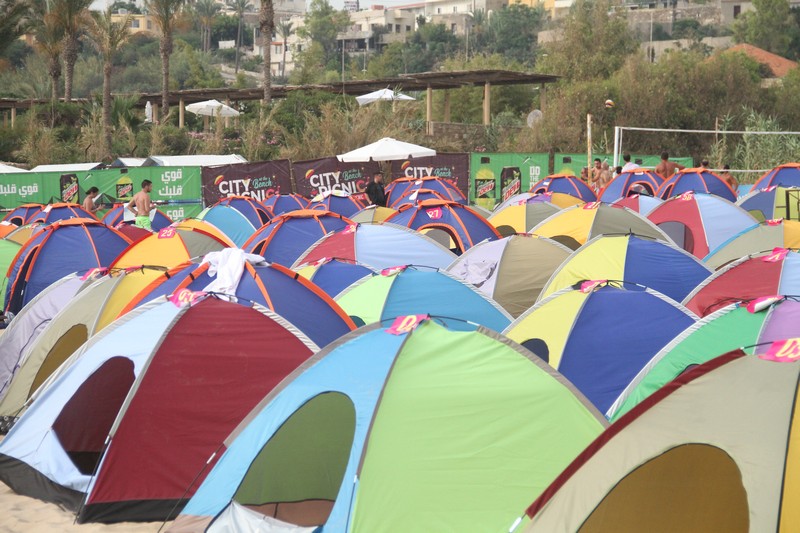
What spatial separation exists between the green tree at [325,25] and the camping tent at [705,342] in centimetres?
13742

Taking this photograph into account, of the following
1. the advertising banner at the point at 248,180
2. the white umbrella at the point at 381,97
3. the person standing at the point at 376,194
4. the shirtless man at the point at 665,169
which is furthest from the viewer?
the white umbrella at the point at 381,97

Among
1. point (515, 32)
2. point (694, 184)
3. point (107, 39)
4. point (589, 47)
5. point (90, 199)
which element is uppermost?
point (515, 32)

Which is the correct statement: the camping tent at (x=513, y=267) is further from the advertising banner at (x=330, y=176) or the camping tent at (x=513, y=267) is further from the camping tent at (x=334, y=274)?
the advertising banner at (x=330, y=176)

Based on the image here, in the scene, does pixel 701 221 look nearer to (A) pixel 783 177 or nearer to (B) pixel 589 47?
(A) pixel 783 177

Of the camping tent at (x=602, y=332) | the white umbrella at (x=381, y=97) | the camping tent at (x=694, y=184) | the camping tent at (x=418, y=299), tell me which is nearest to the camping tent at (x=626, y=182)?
the camping tent at (x=694, y=184)

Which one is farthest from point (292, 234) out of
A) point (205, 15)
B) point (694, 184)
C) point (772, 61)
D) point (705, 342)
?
point (205, 15)

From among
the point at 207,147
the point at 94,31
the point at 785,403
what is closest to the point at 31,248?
the point at 785,403

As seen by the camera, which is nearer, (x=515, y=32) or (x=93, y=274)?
(x=93, y=274)

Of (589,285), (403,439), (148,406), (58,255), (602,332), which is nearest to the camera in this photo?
(403,439)

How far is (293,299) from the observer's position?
8.84 meters

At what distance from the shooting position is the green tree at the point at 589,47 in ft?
180

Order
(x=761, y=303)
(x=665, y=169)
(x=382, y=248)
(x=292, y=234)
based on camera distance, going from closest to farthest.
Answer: (x=761, y=303)
(x=382, y=248)
(x=292, y=234)
(x=665, y=169)

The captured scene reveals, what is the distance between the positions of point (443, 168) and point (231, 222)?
9098mm

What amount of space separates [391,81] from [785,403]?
3862 cm
